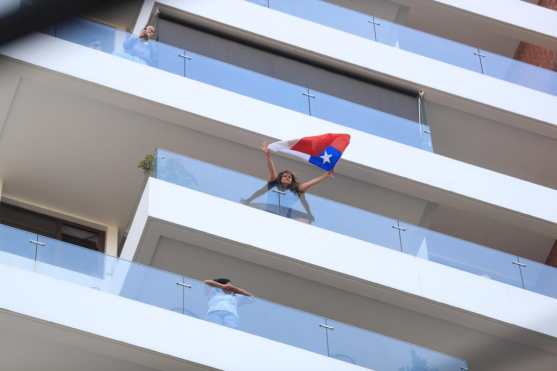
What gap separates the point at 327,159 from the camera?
12.7 metres

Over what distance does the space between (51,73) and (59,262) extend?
3599mm

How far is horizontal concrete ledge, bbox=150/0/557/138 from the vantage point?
15031 millimetres

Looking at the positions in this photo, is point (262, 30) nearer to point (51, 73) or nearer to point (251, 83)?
point (251, 83)

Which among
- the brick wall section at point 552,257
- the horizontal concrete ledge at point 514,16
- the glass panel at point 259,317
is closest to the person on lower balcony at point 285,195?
the glass panel at point 259,317

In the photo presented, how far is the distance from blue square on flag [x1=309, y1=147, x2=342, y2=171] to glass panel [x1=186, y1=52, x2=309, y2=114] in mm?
1206

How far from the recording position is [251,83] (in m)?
13.7

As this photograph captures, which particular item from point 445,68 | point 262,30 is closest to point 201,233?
point 262,30

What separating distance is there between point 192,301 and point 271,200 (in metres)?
2.21

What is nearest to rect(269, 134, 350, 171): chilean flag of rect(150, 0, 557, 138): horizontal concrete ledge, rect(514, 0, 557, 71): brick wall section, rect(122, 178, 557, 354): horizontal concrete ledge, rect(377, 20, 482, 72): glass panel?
rect(122, 178, 557, 354): horizontal concrete ledge

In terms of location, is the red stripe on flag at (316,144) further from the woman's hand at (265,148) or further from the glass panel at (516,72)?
the glass panel at (516,72)

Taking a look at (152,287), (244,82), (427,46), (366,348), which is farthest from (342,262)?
(427,46)

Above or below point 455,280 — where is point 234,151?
above

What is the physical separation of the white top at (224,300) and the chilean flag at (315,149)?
2.64 m

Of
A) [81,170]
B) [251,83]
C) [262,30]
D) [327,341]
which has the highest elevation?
[262,30]
